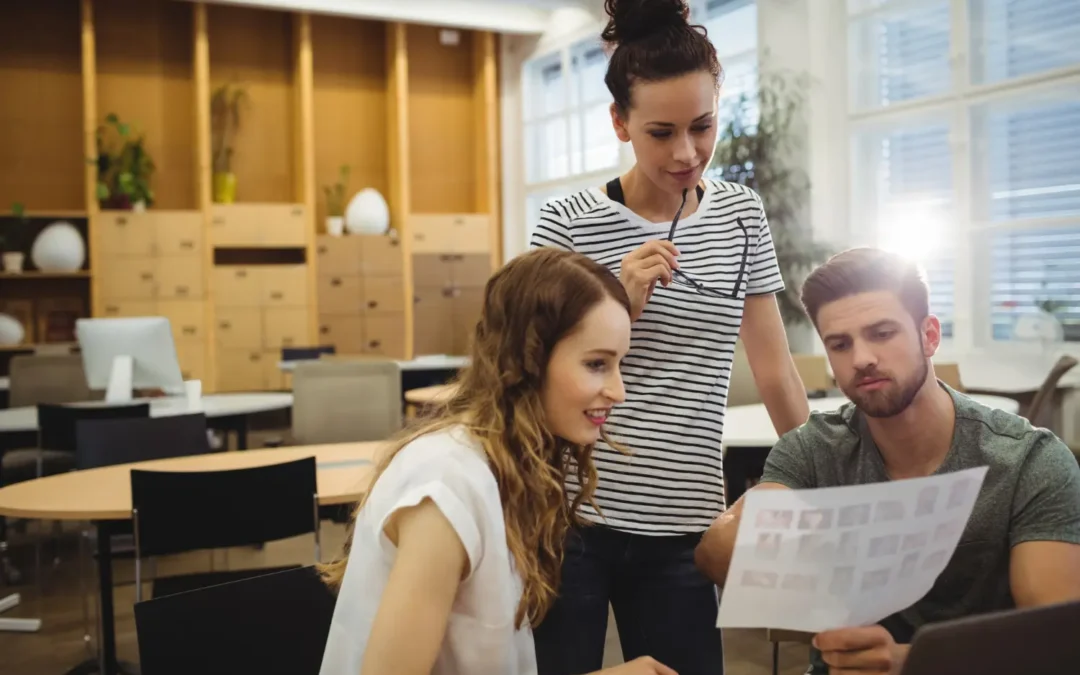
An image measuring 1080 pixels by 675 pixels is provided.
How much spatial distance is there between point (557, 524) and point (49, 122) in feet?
29.9

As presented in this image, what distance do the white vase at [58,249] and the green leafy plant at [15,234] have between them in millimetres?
319

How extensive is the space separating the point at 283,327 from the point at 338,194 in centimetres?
147

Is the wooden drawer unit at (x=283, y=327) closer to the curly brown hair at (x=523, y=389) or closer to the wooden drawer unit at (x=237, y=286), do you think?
the wooden drawer unit at (x=237, y=286)

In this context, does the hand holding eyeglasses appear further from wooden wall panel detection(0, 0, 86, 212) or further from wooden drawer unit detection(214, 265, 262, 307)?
wooden wall panel detection(0, 0, 86, 212)

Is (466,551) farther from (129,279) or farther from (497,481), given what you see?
(129,279)

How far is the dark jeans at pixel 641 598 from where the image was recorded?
4.65ft

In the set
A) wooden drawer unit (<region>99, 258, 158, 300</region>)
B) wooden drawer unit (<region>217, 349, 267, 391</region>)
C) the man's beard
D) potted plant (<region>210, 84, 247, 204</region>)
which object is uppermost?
potted plant (<region>210, 84, 247, 204</region>)

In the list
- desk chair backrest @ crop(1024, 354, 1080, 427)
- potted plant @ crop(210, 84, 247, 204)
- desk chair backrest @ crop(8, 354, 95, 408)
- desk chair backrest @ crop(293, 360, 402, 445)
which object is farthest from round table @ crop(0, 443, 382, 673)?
potted plant @ crop(210, 84, 247, 204)

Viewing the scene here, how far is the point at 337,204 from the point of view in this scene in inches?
373

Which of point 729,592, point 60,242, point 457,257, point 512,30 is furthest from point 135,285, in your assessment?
point 729,592

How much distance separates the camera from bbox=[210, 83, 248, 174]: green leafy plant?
30.7 feet

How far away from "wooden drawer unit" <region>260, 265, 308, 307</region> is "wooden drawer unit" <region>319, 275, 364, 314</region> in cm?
16

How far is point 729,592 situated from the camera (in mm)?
896

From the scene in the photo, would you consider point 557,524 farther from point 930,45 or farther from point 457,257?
point 457,257
